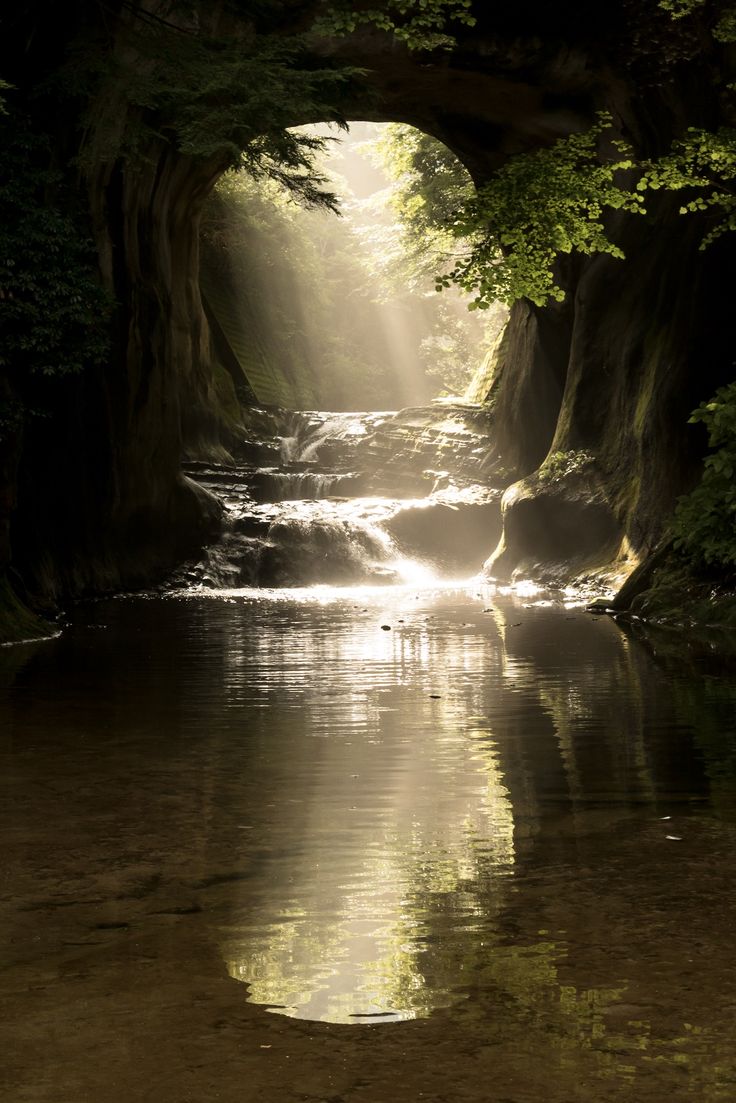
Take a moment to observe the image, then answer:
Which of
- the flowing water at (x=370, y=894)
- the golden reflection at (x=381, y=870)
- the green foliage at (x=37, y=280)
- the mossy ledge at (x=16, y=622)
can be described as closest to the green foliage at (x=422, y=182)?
the green foliage at (x=37, y=280)

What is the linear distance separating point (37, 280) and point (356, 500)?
17099 mm

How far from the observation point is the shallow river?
2.98 m

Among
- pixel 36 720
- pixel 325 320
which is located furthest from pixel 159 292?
pixel 325 320

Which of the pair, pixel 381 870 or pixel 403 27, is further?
pixel 403 27

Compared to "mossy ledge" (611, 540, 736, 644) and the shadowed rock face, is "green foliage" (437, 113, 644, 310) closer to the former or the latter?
the shadowed rock face

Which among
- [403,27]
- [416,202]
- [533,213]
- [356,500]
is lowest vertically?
[356,500]

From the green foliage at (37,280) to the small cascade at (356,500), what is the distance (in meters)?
10.2

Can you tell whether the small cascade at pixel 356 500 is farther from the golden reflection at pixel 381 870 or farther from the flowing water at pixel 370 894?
the golden reflection at pixel 381 870

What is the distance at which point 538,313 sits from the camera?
101 ft

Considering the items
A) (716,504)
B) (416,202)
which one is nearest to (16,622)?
(716,504)

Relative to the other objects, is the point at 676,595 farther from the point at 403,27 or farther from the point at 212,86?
the point at 212,86

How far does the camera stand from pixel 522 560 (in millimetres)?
26656

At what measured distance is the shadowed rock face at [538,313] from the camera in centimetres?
2125

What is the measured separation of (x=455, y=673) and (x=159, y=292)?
17932 millimetres
